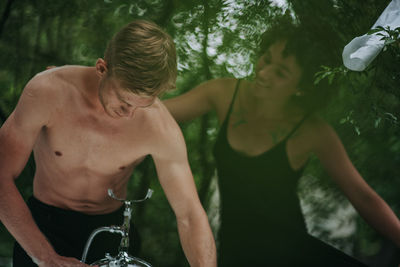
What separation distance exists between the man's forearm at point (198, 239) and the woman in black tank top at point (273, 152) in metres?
0.13

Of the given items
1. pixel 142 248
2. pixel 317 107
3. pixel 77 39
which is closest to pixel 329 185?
pixel 317 107

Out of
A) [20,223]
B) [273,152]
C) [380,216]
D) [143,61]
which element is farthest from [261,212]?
[20,223]

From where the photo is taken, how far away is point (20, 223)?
153 cm

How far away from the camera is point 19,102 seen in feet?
5.07

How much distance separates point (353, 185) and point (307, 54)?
66 cm

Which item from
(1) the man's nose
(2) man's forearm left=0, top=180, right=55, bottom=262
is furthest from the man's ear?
(2) man's forearm left=0, top=180, right=55, bottom=262

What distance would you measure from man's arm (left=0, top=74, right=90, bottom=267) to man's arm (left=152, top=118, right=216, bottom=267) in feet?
1.46

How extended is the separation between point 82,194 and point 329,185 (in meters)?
1.11

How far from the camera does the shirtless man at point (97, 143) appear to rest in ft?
4.72

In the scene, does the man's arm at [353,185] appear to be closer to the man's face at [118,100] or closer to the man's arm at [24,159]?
the man's face at [118,100]

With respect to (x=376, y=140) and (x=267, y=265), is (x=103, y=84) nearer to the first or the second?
(x=267, y=265)

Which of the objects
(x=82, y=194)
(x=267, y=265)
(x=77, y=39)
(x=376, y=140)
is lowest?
(x=267, y=265)

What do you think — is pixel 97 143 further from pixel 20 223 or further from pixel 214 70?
pixel 214 70

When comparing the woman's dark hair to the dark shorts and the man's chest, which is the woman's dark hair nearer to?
the man's chest
